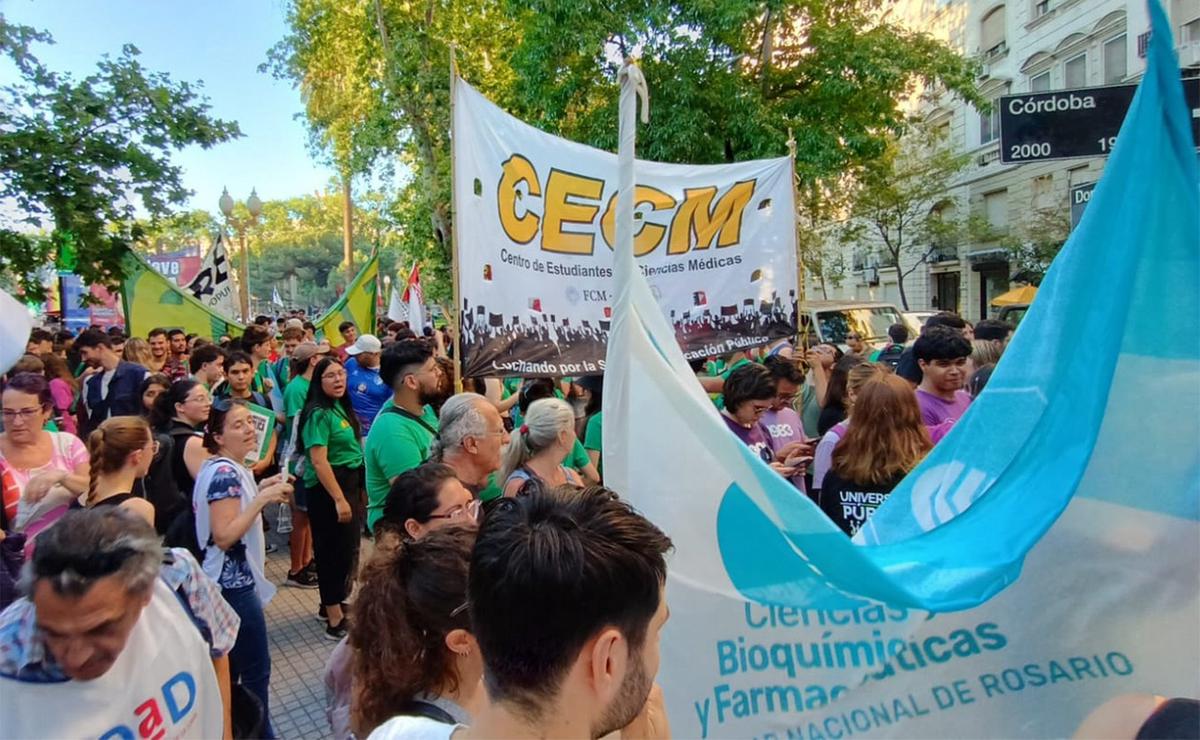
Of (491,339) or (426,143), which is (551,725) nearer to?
(491,339)

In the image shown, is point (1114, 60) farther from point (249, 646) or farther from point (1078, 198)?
point (249, 646)

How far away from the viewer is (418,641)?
1811mm

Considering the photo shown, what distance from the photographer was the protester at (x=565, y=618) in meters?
1.19

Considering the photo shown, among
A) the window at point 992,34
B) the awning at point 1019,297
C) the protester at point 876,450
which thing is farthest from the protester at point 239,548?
the window at point 992,34

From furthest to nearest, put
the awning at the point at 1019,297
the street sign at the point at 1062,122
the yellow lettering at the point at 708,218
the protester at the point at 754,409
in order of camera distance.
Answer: the awning at the point at 1019,297
the yellow lettering at the point at 708,218
the protester at the point at 754,409
the street sign at the point at 1062,122

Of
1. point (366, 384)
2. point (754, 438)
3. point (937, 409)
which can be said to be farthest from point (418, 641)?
point (366, 384)

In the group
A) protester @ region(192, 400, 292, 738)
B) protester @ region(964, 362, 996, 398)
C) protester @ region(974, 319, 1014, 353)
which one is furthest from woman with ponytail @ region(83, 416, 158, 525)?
protester @ region(974, 319, 1014, 353)

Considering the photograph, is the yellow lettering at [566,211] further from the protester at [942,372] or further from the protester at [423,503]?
the protester at [423,503]

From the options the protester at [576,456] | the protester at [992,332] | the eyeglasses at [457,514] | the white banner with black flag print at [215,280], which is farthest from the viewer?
the white banner with black flag print at [215,280]

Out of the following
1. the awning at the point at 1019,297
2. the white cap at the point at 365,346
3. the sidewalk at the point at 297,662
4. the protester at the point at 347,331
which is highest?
the awning at the point at 1019,297

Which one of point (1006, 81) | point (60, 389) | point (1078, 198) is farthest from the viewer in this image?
point (1006, 81)

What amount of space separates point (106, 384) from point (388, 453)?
4.12m

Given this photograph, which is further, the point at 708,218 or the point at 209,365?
the point at 209,365

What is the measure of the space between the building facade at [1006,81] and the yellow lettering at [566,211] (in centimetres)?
1833
